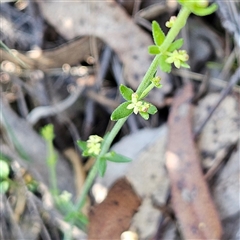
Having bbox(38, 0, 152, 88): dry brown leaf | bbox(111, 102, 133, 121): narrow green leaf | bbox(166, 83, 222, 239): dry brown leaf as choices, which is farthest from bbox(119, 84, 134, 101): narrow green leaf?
bbox(38, 0, 152, 88): dry brown leaf

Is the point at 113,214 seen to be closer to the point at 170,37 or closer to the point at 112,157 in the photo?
the point at 112,157

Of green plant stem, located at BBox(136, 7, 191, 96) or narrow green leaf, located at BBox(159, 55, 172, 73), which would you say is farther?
narrow green leaf, located at BBox(159, 55, 172, 73)

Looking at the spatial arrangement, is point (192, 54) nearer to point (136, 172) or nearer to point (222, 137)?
point (222, 137)

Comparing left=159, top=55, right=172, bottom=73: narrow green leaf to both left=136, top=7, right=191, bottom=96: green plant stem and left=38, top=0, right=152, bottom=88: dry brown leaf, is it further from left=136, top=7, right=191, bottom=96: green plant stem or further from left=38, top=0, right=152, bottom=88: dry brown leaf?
left=38, top=0, right=152, bottom=88: dry brown leaf

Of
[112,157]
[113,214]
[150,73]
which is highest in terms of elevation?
[150,73]

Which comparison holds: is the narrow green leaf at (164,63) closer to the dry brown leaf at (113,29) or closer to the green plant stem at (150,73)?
the green plant stem at (150,73)

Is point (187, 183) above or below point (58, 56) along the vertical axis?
below

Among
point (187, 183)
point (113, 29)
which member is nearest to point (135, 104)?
point (187, 183)
